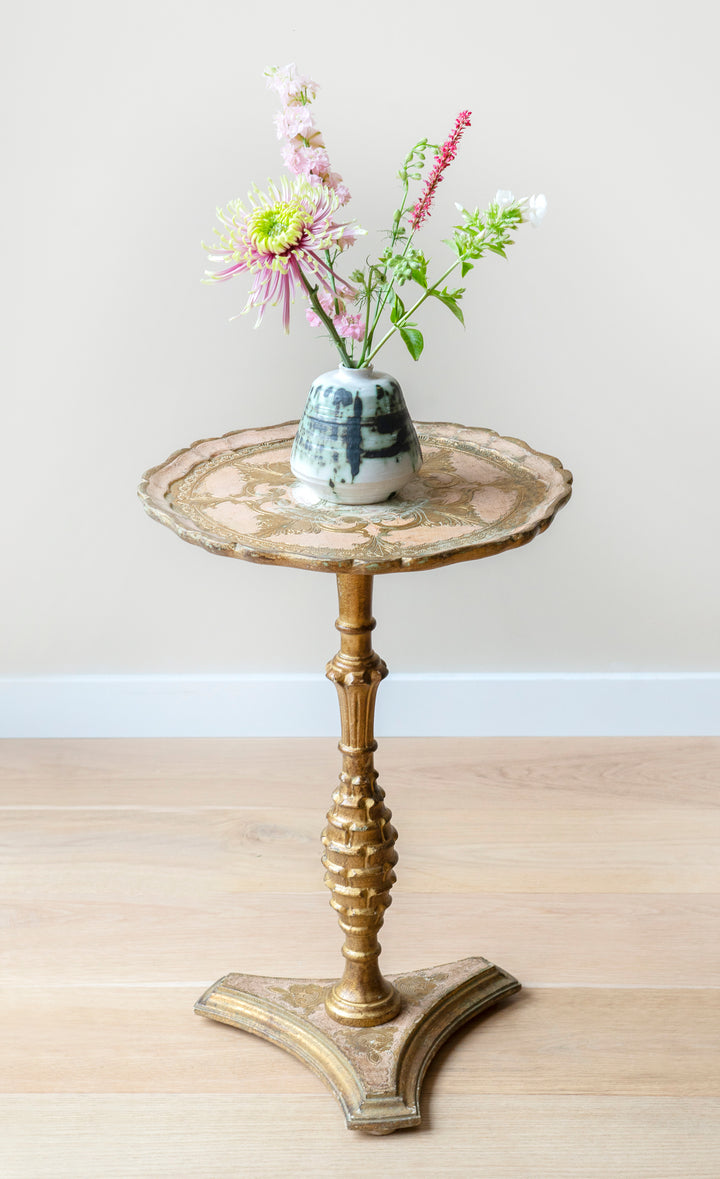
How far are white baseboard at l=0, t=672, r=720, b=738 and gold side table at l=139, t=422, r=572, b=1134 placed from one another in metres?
0.74

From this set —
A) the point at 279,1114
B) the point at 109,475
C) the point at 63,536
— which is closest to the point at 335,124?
the point at 109,475

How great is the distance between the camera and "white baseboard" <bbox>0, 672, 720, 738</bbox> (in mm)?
2354

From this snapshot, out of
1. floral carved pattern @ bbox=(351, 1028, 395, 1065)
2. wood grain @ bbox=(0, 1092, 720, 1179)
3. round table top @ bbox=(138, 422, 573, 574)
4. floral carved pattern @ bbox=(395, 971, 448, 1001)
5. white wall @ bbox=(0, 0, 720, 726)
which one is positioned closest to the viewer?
round table top @ bbox=(138, 422, 573, 574)

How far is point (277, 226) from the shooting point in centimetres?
124

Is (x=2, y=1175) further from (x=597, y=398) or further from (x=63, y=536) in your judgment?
(x=597, y=398)

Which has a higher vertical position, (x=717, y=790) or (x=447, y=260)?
(x=447, y=260)

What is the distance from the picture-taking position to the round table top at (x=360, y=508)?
1.19m

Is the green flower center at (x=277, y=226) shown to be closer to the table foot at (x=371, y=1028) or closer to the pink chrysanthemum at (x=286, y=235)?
the pink chrysanthemum at (x=286, y=235)

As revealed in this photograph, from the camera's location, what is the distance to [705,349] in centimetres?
216

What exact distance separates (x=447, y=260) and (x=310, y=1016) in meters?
1.29

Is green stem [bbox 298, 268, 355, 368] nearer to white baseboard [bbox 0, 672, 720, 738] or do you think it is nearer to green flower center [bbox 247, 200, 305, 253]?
green flower center [bbox 247, 200, 305, 253]

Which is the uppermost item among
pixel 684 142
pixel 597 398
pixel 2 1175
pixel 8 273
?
pixel 684 142

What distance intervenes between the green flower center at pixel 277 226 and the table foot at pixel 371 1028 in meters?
1.00

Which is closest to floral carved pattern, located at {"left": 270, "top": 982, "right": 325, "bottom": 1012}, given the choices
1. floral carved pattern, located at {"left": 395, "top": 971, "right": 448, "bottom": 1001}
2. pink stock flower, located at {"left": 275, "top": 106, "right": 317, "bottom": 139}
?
floral carved pattern, located at {"left": 395, "top": 971, "right": 448, "bottom": 1001}
